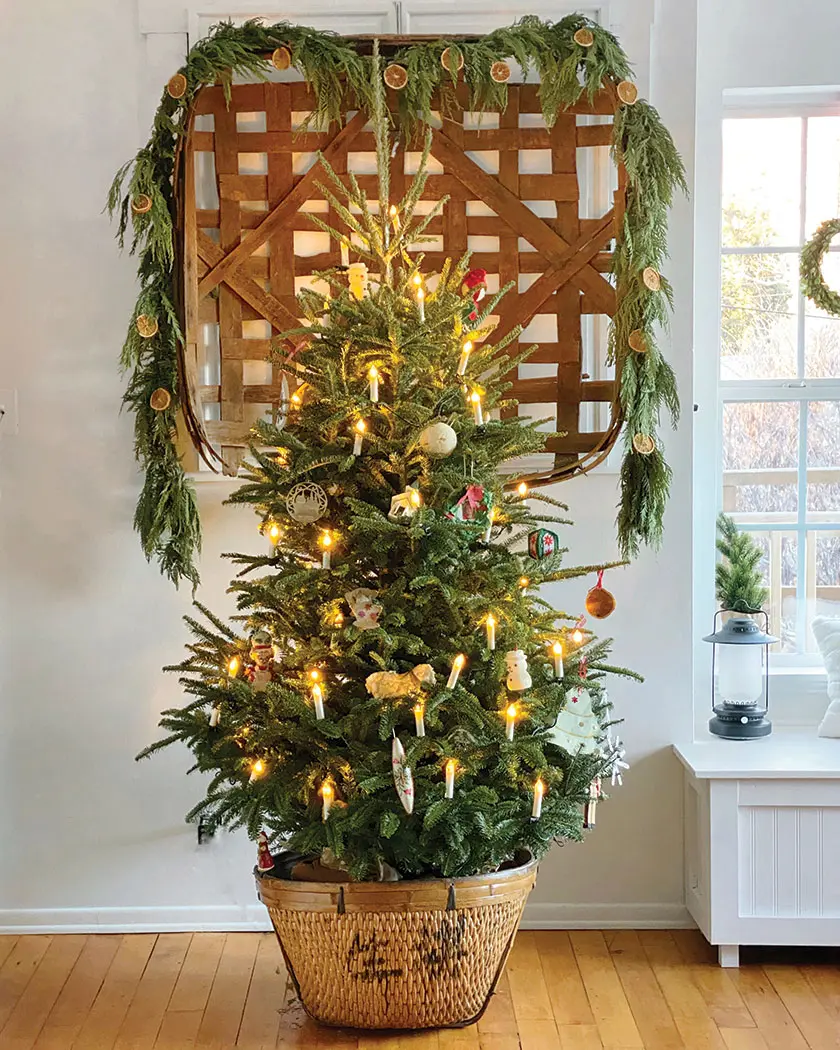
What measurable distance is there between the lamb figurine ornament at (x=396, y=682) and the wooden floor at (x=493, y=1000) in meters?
0.71

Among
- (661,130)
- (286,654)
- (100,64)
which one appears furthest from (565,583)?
(100,64)

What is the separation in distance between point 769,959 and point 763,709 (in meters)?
0.61

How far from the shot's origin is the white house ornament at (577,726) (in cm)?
245

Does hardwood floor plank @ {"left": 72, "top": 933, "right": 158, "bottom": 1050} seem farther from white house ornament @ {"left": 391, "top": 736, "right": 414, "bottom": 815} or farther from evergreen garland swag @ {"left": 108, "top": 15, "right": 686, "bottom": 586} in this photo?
evergreen garland swag @ {"left": 108, "top": 15, "right": 686, "bottom": 586}

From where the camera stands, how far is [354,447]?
7.85 feet

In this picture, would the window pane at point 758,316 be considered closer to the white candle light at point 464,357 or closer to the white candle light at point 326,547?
the white candle light at point 464,357

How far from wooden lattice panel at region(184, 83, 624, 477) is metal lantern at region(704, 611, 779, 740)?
1.87ft

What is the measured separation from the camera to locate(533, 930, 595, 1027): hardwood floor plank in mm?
2553

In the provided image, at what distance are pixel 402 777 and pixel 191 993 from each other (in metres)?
0.84

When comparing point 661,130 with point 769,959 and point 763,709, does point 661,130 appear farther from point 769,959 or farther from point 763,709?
point 769,959

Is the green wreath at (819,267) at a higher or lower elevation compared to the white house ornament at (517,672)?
higher

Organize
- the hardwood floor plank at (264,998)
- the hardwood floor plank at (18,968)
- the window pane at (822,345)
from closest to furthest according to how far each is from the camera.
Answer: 1. the hardwood floor plank at (264,998)
2. the hardwood floor plank at (18,968)
3. the window pane at (822,345)

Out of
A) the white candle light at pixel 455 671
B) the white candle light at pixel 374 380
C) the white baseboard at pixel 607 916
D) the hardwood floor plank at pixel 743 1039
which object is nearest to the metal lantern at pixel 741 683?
the white baseboard at pixel 607 916

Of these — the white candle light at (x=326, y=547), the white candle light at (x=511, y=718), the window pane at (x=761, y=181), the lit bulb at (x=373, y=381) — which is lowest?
the white candle light at (x=511, y=718)
